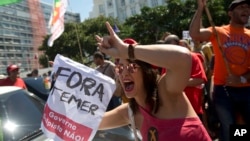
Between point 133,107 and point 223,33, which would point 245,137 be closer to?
point 223,33

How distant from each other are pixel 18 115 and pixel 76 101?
158 centimetres

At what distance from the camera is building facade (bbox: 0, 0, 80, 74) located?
104875mm

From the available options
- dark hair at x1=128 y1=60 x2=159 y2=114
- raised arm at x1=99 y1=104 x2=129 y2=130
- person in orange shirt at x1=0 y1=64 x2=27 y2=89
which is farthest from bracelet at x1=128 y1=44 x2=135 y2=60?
person in orange shirt at x1=0 y1=64 x2=27 y2=89

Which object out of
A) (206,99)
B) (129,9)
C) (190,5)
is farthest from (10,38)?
(206,99)

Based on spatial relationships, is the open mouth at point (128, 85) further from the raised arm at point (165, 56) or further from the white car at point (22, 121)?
the white car at point (22, 121)

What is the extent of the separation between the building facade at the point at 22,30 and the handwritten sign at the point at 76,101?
330 feet

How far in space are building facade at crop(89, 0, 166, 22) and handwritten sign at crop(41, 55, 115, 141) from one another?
91.9 metres

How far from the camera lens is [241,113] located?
3441 millimetres

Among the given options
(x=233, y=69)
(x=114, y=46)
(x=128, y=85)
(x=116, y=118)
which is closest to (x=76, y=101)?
Result: (x=116, y=118)

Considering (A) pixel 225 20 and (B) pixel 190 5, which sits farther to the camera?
(B) pixel 190 5

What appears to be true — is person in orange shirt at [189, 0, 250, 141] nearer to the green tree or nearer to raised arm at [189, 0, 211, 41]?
raised arm at [189, 0, 211, 41]

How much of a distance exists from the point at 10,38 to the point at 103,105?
110086 millimetres

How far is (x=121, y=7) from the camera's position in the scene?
104 m

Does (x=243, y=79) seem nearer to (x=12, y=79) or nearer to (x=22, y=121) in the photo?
(x=22, y=121)
